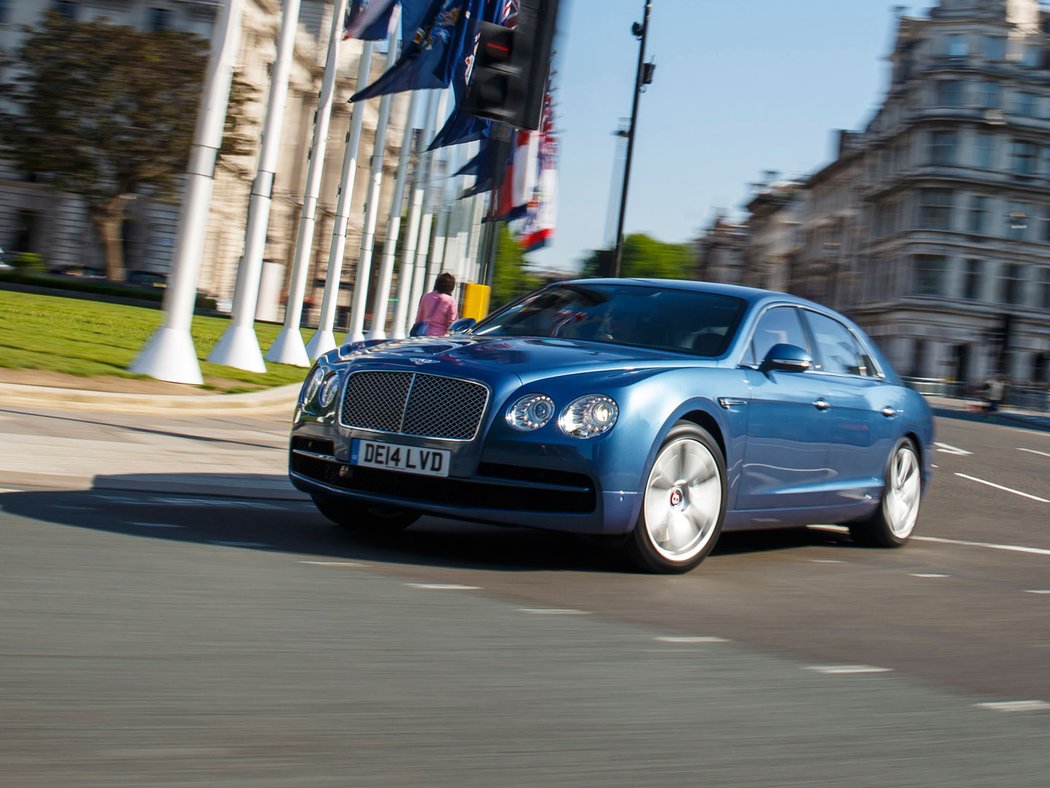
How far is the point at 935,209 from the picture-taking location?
274ft

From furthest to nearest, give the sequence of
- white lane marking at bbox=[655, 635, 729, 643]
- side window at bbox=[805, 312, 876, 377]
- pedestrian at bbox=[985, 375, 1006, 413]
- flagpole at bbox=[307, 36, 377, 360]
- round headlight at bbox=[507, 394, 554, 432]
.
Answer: pedestrian at bbox=[985, 375, 1006, 413]
flagpole at bbox=[307, 36, 377, 360]
side window at bbox=[805, 312, 876, 377]
round headlight at bbox=[507, 394, 554, 432]
white lane marking at bbox=[655, 635, 729, 643]

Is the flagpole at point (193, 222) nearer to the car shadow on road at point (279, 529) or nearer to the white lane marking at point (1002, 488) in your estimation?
the car shadow on road at point (279, 529)

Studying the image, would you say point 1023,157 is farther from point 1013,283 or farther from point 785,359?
point 785,359

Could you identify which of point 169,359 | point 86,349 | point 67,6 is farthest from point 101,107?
point 169,359

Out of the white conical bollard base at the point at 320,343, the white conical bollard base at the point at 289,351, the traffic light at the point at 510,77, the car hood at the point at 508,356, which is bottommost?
the car hood at the point at 508,356

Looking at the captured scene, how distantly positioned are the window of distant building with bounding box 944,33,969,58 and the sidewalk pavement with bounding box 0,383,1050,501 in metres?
76.5

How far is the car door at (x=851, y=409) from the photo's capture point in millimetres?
8289

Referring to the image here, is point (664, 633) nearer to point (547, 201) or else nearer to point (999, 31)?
point (547, 201)

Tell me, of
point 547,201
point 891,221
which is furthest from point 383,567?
point 891,221

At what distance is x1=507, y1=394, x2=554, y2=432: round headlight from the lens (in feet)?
21.0

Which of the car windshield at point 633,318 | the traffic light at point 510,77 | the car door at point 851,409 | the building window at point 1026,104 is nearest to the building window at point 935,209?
the building window at point 1026,104

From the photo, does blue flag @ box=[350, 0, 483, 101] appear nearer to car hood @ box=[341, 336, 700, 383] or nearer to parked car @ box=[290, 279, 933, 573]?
parked car @ box=[290, 279, 933, 573]

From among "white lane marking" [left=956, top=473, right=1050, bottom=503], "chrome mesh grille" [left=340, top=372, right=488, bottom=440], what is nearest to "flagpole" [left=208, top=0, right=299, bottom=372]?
"white lane marking" [left=956, top=473, right=1050, bottom=503]

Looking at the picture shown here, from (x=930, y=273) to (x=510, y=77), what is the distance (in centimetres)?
7536
